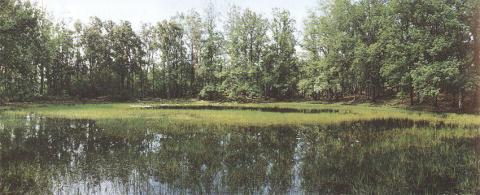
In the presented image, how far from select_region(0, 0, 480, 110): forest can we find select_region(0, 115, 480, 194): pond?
25002mm

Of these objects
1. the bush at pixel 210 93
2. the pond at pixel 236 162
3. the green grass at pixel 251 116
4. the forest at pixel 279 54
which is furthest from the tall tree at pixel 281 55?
the pond at pixel 236 162

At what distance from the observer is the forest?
143 ft

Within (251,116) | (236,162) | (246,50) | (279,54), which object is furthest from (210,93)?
(236,162)

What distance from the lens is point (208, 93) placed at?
77.2 metres

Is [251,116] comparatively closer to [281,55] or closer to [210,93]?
[281,55]

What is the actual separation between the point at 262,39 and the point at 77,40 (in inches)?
1530

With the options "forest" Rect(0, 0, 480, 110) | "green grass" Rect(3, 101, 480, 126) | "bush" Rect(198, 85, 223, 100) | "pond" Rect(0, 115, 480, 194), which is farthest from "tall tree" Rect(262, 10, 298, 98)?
"pond" Rect(0, 115, 480, 194)

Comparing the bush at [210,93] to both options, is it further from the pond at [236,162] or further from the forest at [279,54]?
the pond at [236,162]

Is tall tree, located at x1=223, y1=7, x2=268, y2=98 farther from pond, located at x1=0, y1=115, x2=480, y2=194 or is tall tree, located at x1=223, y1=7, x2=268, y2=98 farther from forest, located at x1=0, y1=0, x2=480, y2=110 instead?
pond, located at x1=0, y1=115, x2=480, y2=194

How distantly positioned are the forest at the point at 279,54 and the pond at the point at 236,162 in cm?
2500

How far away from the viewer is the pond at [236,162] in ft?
32.0

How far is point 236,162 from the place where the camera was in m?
12.8

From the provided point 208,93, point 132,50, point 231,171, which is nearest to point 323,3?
point 208,93

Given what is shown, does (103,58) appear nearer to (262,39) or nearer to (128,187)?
(262,39)
